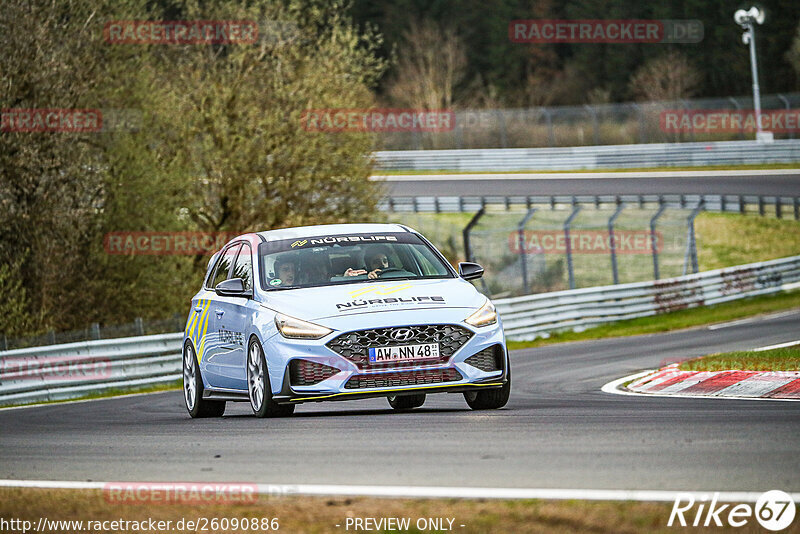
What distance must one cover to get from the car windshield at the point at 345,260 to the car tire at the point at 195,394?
5.30 ft

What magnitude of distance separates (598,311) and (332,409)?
15.8 metres

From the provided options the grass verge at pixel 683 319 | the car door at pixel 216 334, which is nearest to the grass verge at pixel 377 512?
the car door at pixel 216 334

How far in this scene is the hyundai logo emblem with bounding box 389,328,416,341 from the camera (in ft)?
32.5

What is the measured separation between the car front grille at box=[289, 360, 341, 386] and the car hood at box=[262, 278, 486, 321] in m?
0.36

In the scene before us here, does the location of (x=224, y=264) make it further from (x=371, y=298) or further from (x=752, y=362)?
(x=752, y=362)

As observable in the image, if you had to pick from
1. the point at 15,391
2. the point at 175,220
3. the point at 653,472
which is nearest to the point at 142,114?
the point at 175,220

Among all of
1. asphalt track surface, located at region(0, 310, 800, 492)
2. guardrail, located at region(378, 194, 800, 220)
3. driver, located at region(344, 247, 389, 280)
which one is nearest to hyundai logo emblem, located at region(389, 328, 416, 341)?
asphalt track surface, located at region(0, 310, 800, 492)

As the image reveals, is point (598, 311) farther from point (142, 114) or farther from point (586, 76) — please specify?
point (586, 76)

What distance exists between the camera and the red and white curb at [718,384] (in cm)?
1127

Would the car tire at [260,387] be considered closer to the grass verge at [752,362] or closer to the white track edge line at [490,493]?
the white track edge line at [490,493]

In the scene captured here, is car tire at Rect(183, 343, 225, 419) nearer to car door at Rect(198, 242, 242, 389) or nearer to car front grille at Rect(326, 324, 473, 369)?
car door at Rect(198, 242, 242, 389)

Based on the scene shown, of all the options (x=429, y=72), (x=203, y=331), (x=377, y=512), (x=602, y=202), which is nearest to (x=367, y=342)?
(x=203, y=331)

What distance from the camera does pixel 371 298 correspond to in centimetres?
1021

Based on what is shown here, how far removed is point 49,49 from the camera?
2412 centimetres
